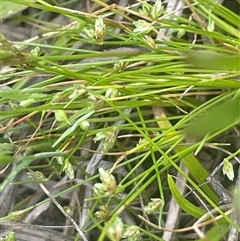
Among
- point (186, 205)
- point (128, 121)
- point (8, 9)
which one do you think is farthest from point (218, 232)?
point (8, 9)

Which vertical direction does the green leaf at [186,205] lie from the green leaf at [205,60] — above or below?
below

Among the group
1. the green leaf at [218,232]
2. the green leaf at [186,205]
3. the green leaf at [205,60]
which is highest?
the green leaf at [205,60]

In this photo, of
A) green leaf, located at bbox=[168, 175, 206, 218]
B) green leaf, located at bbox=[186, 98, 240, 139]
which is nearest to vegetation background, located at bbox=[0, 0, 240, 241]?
green leaf, located at bbox=[168, 175, 206, 218]

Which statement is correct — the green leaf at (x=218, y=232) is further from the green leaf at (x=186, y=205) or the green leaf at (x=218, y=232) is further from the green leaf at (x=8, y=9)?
the green leaf at (x=8, y=9)

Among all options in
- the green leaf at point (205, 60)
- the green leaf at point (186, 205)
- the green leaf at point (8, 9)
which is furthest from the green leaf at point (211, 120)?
the green leaf at point (8, 9)

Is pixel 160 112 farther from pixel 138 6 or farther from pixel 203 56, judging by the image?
pixel 203 56

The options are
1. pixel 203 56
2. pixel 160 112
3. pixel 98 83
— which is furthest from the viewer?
pixel 160 112

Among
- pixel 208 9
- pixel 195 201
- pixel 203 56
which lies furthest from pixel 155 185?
pixel 203 56

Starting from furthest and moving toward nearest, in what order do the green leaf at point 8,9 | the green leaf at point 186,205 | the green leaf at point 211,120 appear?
1. the green leaf at point 8,9
2. the green leaf at point 186,205
3. the green leaf at point 211,120
